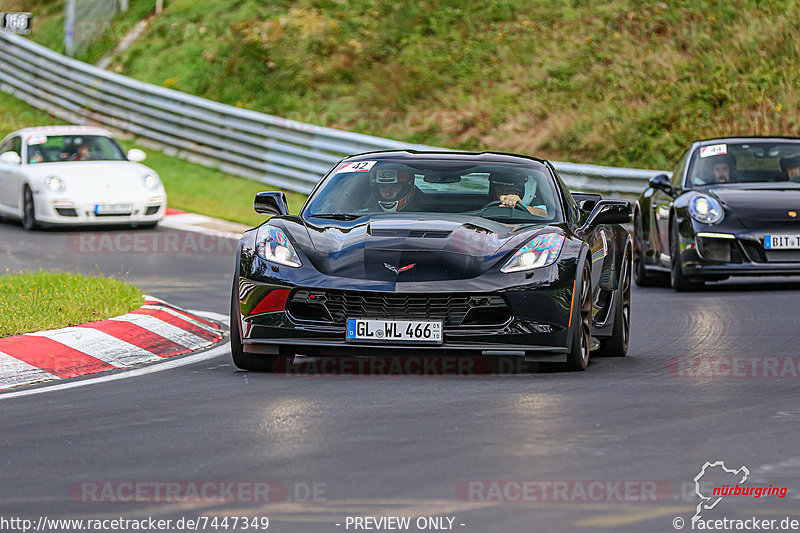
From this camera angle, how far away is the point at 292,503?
5141 millimetres

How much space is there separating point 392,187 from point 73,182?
10473 millimetres

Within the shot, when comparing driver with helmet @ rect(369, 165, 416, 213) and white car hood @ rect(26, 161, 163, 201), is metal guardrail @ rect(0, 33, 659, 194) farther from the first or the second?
driver with helmet @ rect(369, 165, 416, 213)

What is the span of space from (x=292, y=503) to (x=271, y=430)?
139 centimetres

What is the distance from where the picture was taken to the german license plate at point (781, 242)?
535 inches

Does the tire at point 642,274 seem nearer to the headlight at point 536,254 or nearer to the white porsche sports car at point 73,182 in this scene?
the white porsche sports car at point 73,182

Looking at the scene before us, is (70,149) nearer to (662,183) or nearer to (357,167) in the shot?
(662,183)

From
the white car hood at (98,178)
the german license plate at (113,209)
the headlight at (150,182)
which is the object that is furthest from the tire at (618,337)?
the headlight at (150,182)

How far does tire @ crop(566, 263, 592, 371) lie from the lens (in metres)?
8.29

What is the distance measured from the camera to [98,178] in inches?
754

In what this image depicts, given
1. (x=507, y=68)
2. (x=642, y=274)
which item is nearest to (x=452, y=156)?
(x=642, y=274)

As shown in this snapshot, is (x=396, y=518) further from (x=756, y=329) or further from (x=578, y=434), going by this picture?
(x=756, y=329)

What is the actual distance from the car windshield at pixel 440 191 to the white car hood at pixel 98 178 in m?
9.84

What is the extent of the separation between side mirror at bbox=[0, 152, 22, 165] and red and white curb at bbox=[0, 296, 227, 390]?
961 centimetres

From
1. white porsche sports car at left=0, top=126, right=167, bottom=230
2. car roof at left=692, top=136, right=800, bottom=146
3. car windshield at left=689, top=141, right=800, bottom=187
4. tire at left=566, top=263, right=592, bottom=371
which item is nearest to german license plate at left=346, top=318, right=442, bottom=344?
tire at left=566, top=263, right=592, bottom=371
